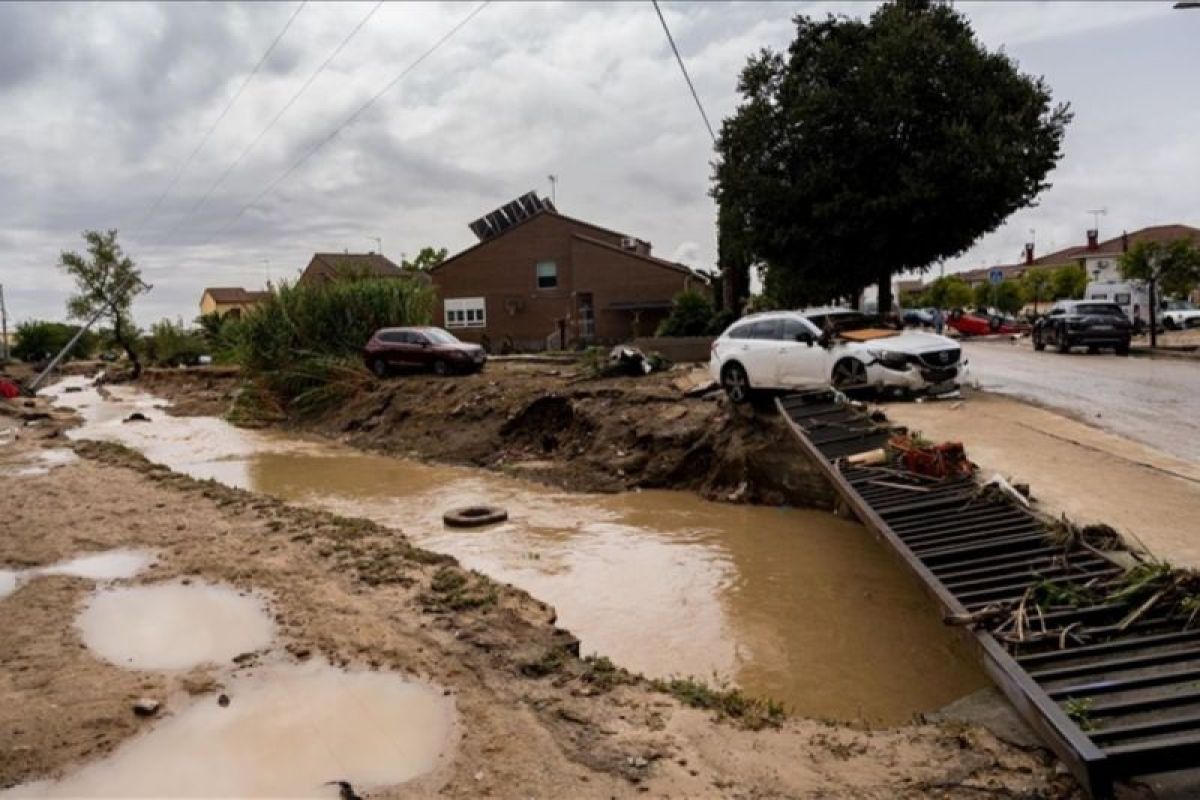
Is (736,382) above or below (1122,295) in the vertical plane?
below

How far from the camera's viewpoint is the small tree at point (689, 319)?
2998cm

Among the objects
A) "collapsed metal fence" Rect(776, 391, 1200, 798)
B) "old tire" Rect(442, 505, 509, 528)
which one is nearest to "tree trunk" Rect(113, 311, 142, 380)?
"old tire" Rect(442, 505, 509, 528)

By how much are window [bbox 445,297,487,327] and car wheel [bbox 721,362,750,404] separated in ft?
Result: 111

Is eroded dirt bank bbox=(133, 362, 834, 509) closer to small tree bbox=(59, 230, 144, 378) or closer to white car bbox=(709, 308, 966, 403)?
white car bbox=(709, 308, 966, 403)

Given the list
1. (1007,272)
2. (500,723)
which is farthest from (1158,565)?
(1007,272)

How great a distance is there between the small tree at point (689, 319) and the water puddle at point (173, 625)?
23.7m

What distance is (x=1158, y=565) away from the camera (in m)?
5.15

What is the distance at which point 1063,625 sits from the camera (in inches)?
191

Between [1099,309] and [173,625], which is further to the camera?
[1099,309]

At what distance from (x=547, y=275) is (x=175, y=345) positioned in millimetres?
24240

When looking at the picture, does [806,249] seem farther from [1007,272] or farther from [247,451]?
[1007,272]

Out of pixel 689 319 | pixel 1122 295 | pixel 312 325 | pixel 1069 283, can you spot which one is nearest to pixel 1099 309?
pixel 689 319

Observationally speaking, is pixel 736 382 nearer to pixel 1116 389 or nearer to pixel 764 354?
pixel 764 354

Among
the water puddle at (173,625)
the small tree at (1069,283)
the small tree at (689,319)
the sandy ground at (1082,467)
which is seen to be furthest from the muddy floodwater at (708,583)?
the small tree at (1069,283)
